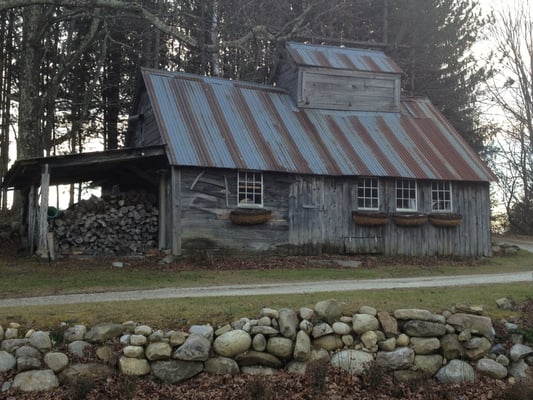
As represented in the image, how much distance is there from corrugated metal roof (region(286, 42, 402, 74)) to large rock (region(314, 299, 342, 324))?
1519 centimetres

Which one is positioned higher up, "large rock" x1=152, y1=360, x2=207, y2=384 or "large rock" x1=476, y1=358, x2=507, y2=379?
"large rock" x1=152, y1=360, x2=207, y2=384

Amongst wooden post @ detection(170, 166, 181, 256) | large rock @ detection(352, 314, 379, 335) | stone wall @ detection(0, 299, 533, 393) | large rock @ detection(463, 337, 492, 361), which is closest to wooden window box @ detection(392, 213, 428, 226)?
wooden post @ detection(170, 166, 181, 256)

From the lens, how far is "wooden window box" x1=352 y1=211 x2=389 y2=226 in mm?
18406

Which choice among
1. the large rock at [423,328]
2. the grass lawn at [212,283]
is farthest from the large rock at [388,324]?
→ the grass lawn at [212,283]

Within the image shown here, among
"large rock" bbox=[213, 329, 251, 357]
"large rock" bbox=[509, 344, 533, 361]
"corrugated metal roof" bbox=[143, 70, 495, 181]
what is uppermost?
"corrugated metal roof" bbox=[143, 70, 495, 181]

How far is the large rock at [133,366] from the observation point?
7152 mm

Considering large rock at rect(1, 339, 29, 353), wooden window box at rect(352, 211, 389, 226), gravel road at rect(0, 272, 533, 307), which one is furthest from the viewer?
wooden window box at rect(352, 211, 389, 226)

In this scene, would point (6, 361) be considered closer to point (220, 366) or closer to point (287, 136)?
point (220, 366)

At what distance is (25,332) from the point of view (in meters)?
7.47

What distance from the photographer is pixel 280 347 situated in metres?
7.72

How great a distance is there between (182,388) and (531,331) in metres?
5.63

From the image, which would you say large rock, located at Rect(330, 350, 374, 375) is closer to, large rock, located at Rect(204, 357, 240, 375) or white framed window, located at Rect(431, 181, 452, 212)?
large rock, located at Rect(204, 357, 240, 375)

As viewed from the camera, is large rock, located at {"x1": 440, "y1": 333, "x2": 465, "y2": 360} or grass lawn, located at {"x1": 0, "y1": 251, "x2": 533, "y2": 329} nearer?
grass lawn, located at {"x1": 0, "y1": 251, "x2": 533, "y2": 329}

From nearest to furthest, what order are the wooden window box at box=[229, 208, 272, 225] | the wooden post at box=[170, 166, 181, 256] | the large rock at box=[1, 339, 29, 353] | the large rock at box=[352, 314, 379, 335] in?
the large rock at box=[1, 339, 29, 353], the large rock at box=[352, 314, 379, 335], the wooden post at box=[170, 166, 181, 256], the wooden window box at box=[229, 208, 272, 225]
